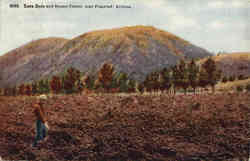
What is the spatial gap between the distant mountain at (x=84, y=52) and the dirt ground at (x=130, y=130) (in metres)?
2.52

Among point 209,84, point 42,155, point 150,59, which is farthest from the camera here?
point 150,59

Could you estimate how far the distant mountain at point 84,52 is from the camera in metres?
12.7

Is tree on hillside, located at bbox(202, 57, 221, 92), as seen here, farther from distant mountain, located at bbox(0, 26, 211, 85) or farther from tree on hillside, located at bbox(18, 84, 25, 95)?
tree on hillside, located at bbox(18, 84, 25, 95)

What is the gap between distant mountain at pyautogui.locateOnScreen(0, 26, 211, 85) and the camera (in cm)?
1274

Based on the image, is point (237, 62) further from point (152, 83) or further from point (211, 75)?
point (152, 83)

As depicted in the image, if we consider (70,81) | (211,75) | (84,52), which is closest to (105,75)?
(70,81)

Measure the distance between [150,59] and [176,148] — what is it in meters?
43.1

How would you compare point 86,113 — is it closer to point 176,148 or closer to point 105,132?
point 105,132

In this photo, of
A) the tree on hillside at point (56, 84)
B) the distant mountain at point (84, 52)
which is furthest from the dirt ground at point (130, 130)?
the distant mountain at point (84, 52)

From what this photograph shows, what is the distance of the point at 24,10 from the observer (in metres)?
9.33

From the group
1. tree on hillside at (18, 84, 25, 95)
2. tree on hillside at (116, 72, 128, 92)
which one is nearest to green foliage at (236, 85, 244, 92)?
tree on hillside at (116, 72, 128, 92)

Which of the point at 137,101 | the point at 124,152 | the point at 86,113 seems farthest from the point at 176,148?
the point at 86,113

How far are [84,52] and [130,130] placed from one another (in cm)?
3665

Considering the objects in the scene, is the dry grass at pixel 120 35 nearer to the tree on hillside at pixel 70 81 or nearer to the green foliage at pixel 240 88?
the tree on hillside at pixel 70 81
